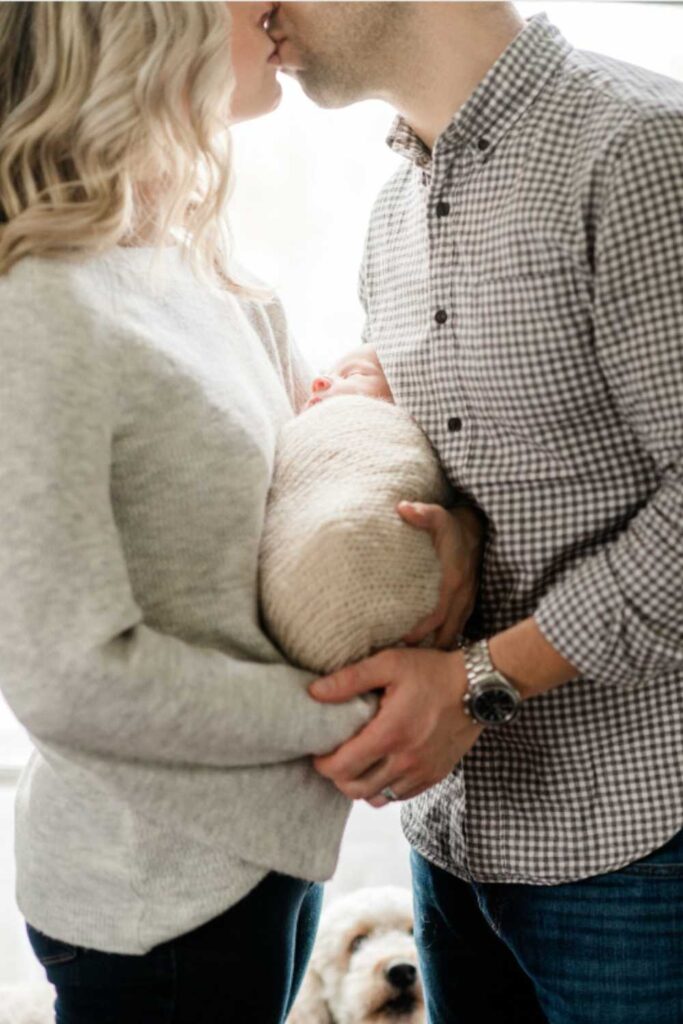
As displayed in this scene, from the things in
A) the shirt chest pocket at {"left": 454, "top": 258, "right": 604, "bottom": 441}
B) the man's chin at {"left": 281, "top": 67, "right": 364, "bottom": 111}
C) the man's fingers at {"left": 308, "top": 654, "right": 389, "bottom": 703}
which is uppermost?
the man's chin at {"left": 281, "top": 67, "right": 364, "bottom": 111}

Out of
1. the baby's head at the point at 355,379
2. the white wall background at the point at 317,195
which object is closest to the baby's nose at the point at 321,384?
the baby's head at the point at 355,379

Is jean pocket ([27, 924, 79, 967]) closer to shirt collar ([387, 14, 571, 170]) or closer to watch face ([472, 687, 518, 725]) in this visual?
watch face ([472, 687, 518, 725])

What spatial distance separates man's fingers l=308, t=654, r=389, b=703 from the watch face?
0.11 m

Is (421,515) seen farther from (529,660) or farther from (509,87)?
(509,87)

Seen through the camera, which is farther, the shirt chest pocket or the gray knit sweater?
the shirt chest pocket

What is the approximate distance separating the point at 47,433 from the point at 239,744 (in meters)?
0.31

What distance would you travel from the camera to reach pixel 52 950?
3.30 ft

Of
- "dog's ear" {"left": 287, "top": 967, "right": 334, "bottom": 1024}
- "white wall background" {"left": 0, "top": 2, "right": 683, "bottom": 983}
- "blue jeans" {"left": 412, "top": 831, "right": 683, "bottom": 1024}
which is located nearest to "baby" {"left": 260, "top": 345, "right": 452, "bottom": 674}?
"blue jeans" {"left": 412, "top": 831, "right": 683, "bottom": 1024}

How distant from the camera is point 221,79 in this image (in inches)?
39.6

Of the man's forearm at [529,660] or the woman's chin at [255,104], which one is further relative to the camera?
the woman's chin at [255,104]

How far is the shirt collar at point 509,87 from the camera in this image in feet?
3.58

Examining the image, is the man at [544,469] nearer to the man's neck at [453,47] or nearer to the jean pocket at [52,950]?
the man's neck at [453,47]

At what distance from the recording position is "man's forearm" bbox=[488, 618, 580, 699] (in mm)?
1024

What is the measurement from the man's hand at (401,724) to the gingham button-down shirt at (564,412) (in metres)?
0.11
